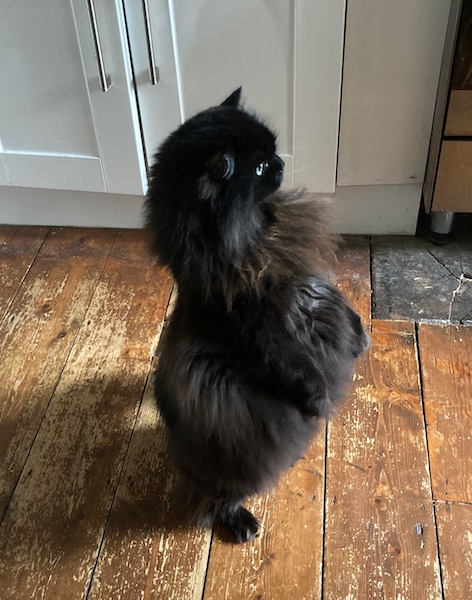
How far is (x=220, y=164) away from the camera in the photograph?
847mm

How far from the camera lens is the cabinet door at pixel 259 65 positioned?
1517mm

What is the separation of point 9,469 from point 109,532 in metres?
0.30

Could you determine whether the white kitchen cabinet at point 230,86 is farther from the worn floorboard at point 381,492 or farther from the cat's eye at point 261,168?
the cat's eye at point 261,168

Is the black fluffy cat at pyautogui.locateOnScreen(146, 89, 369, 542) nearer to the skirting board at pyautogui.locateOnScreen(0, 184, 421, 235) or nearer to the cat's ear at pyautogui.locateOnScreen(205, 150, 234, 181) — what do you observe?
the cat's ear at pyautogui.locateOnScreen(205, 150, 234, 181)

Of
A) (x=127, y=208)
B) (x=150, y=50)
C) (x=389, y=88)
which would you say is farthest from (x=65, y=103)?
(x=389, y=88)

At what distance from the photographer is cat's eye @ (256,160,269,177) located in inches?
36.7

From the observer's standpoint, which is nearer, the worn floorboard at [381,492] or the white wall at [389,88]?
the worn floorboard at [381,492]

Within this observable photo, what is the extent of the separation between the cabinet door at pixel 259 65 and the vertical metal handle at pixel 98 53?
0.08m

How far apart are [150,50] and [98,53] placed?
0.44 ft

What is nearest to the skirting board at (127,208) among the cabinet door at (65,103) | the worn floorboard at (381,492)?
the cabinet door at (65,103)

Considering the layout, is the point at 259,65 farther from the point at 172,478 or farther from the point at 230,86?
the point at 172,478

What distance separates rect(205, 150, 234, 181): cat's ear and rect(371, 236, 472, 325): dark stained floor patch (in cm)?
93

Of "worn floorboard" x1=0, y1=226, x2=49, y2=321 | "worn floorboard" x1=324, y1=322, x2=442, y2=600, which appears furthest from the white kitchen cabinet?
"worn floorboard" x1=324, y1=322, x2=442, y2=600

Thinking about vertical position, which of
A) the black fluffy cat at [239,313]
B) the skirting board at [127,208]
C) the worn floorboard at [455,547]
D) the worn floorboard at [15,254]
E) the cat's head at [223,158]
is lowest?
the worn floorboard at [455,547]
